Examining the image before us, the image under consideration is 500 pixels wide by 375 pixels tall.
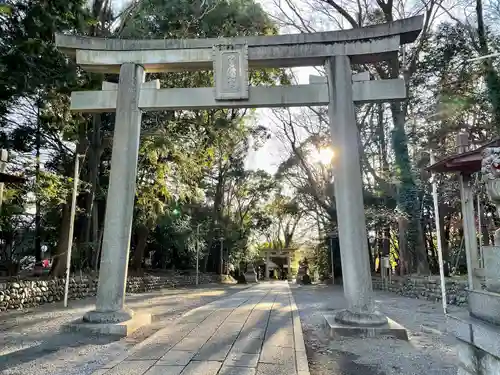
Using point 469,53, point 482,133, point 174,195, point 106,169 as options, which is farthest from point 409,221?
point 106,169

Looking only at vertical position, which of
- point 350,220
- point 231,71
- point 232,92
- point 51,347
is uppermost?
point 231,71

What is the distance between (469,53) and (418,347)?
469 inches

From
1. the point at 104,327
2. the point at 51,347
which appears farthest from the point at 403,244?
the point at 51,347

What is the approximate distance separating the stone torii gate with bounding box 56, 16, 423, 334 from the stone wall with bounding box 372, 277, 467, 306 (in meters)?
5.69

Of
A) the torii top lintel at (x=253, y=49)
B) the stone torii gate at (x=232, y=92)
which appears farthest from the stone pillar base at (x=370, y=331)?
the torii top lintel at (x=253, y=49)

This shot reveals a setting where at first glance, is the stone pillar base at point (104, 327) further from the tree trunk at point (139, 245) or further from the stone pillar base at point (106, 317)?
the tree trunk at point (139, 245)

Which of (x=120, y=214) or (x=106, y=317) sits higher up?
(x=120, y=214)

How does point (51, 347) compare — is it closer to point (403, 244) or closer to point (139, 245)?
point (139, 245)

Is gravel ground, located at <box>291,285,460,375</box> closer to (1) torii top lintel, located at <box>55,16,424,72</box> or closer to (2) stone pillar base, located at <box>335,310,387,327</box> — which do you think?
(2) stone pillar base, located at <box>335,310,387,327</box>

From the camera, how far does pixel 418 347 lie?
534 centimetres

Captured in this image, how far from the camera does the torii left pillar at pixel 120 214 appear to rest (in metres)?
6.03

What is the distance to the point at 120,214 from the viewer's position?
6.27 m

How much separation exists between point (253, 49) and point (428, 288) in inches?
392

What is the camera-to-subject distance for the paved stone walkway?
390 centimetres
